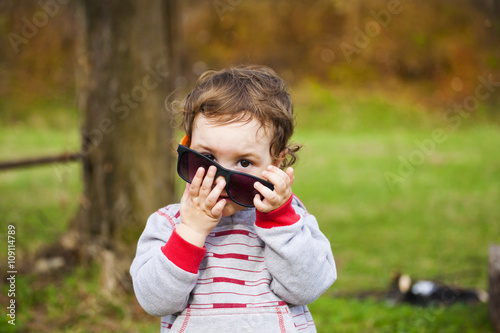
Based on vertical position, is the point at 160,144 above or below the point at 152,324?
above

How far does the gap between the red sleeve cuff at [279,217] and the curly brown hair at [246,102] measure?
0.23m

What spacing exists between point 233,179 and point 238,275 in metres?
0.30

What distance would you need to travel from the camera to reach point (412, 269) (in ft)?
15.9

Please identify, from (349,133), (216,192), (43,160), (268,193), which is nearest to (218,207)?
(216,192)

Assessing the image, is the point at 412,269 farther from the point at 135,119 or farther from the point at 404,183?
the point at 404,183

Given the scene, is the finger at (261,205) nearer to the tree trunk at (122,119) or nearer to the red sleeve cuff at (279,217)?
the red sleeve cuff at (279,217)

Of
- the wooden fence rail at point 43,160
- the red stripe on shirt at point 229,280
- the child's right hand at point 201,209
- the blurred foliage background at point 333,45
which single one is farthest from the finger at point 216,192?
the blurred foliage background at point 333,45

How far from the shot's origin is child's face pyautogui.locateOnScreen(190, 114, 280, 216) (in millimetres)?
1580

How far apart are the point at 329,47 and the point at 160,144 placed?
12.5 meters

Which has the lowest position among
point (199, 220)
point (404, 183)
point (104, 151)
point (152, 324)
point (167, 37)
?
point (404, 183)

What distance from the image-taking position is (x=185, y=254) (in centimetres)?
150

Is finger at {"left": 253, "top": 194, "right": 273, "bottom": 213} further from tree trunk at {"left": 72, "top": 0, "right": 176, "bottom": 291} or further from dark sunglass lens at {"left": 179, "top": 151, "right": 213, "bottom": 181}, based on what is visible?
tree trunk at {"left": 72, "top": 0, "right": 176, "bottom": 291}

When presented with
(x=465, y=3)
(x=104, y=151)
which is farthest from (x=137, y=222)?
(x=465, y=3)

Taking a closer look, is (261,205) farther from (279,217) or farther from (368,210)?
(368,210)
